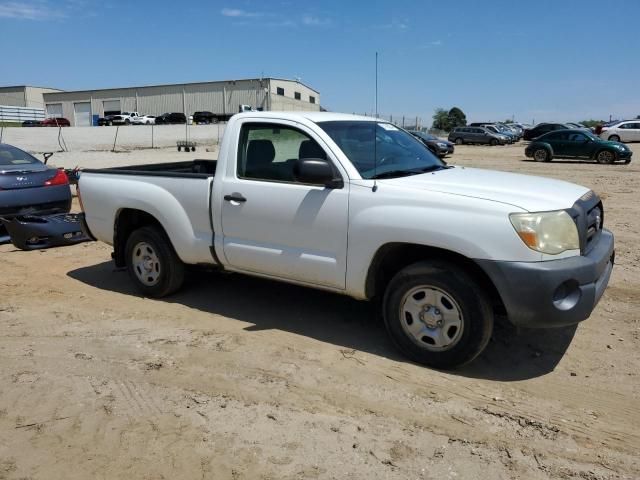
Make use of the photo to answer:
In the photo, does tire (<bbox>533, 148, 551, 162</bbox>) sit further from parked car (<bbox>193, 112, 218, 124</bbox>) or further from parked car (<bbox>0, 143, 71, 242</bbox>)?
parked car (<bbox>193, 112, 218, 124</bbox>)

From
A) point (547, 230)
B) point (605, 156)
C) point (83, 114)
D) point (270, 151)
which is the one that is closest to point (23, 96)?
point (83, 114)

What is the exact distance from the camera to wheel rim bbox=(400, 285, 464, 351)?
3898 mm

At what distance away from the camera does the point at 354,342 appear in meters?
4.59

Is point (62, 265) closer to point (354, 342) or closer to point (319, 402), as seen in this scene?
point (354, 342)

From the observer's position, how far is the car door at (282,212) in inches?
170

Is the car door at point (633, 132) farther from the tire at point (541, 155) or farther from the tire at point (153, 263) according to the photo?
the tire at point (153, 263)

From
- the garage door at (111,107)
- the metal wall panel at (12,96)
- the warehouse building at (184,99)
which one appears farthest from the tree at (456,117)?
the metal wall panel at (12,96)

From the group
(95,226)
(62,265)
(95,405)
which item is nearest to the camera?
(95,405)

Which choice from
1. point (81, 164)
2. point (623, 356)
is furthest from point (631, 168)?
point (81, 164)

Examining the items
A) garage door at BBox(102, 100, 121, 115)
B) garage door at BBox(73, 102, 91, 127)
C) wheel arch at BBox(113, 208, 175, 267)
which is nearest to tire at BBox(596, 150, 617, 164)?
wheel arch at BBox(113, 208, 175, 267)

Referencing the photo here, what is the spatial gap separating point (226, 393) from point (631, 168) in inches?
848

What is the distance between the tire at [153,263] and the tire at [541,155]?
23168mm

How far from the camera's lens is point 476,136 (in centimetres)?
A: 4475

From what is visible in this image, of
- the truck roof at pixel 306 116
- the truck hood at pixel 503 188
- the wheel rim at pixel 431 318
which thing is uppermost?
the truck roof at pixel 306 116
